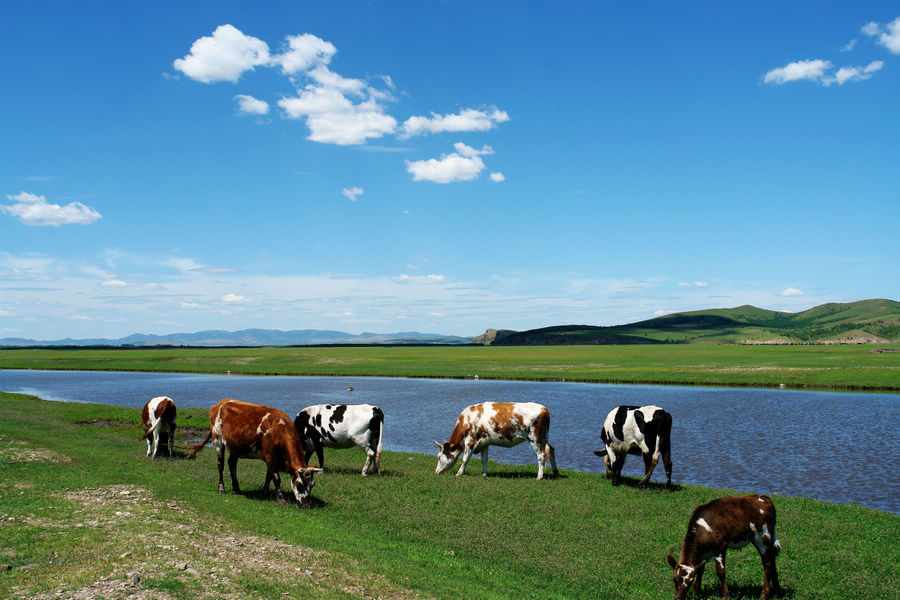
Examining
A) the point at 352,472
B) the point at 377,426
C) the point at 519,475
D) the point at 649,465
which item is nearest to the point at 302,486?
the point at 377,426

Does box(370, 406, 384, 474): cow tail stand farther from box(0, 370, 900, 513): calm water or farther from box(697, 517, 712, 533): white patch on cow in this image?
box(697, 517, 712, 533): white patch on cow

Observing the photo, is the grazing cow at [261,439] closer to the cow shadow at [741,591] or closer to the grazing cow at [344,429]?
the grazing cow at [344,429]

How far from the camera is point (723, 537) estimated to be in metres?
10.5

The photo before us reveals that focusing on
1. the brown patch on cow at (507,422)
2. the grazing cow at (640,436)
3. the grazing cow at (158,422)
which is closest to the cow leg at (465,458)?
the brown patch on cow at (507,422)

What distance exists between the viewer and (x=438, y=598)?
9547 mm

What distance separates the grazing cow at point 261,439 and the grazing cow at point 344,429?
349cm

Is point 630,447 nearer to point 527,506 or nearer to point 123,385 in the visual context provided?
point 527,506

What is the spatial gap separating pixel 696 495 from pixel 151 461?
18913 mm

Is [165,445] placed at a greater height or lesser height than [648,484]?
greater

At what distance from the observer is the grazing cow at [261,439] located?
1678 centimetres

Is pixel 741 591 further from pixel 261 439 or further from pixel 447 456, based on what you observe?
pixel 261 439

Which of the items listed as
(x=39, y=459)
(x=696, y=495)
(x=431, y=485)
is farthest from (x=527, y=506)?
(x=39, y=459)

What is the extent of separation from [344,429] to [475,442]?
4776 millimetres

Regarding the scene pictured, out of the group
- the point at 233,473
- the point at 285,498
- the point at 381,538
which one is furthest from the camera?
the point at 233,473
